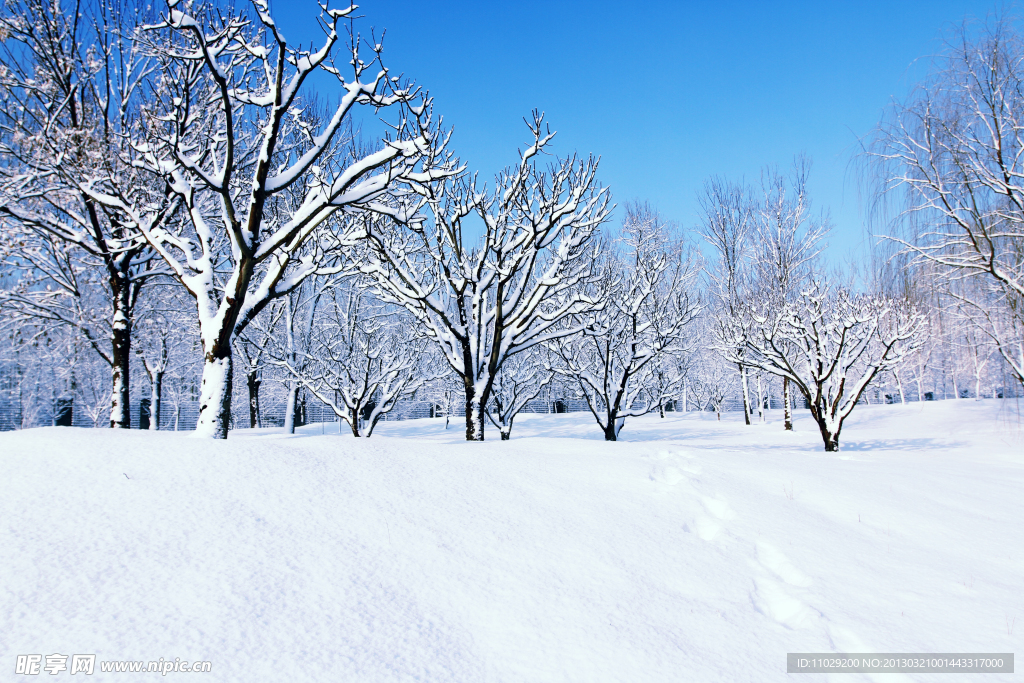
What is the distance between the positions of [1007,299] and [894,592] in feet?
28.1

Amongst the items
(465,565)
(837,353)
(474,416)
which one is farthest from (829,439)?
(465,565)

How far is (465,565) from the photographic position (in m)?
2.71

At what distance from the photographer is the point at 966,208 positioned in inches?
305

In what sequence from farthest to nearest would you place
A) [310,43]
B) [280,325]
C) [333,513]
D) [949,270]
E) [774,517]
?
[280,325] → [949,270] → [310,43] → [774,517] → [333,513]

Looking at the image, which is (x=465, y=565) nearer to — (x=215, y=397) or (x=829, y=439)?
(x=215, y=397)

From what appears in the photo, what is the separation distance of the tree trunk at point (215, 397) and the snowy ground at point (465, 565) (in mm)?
1507

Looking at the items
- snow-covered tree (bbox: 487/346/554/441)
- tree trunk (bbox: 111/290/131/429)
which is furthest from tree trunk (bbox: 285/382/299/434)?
tree trunk (bbox: 111/290/131/429)

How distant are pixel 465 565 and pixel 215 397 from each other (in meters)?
4.62

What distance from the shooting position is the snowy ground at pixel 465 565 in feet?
6.65

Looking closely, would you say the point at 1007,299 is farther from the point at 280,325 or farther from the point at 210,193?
the point at 280,325

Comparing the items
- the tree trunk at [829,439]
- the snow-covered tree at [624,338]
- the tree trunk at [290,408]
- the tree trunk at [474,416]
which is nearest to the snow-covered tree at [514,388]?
the snow-covered tree at [624,338]

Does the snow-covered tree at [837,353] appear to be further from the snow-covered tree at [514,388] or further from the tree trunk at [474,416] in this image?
the tree trunk at [474,416]

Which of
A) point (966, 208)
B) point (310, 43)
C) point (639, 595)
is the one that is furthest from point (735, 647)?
point (966, 208)

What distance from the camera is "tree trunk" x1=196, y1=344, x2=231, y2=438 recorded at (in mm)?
5797
